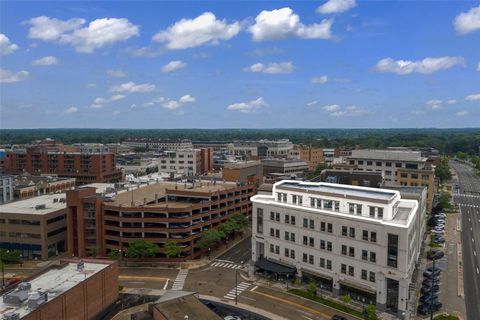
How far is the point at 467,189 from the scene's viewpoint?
616ft

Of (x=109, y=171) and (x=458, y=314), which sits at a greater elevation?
(x=109, y=171)

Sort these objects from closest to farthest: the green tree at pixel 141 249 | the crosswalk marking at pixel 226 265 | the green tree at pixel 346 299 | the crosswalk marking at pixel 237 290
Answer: the green tree at pixel 346 299 < the crosswalk marking at pixel 237 290 < the green tree at pixel 141 249 < the crosswalk marking at pixel 226 265

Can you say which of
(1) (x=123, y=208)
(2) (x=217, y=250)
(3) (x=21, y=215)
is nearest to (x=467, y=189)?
(2) (x=217, y=250)

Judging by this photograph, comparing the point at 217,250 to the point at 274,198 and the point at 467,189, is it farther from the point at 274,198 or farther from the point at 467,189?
the point at 467,189

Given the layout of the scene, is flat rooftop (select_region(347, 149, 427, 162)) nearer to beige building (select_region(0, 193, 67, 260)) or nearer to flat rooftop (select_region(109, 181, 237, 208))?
flat rooftop (select_region(109, 181, 237, 208))

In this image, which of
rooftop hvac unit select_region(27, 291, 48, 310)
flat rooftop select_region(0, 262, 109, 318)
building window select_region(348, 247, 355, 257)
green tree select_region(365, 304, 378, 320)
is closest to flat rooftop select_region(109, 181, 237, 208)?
flat rooftop select_region(0, 262, 109, 318)

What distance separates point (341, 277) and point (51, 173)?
167288 mm

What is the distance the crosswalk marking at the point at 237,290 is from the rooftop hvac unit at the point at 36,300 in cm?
3095

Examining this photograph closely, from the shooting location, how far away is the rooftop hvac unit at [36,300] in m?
51.3

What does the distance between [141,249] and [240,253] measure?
929 inches

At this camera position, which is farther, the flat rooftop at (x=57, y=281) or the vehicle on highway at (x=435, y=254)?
the vehicle on highway at (x=435, y=254)

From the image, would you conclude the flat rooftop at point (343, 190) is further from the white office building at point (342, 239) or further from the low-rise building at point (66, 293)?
the low-rise building at point (66, 293)

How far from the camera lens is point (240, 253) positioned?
3863 inches

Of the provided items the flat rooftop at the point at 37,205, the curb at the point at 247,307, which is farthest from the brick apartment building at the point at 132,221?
the curb at the point at 247,307
